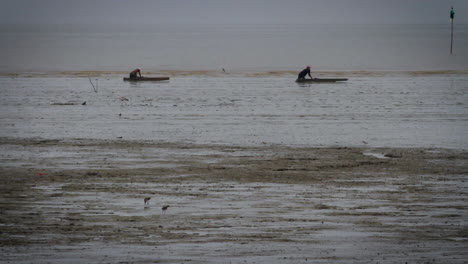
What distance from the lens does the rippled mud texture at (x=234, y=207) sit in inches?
419

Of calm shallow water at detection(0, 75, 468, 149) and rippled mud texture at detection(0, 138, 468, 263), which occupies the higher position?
rippled mud texture at detection(0, 138, 468, 263)

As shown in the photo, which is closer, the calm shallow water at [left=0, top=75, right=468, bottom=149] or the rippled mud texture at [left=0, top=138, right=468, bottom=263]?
the rippled mud texture at [left=0, top=138, right=468, bottom=263]

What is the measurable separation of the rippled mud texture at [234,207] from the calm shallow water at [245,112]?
11.8 ft

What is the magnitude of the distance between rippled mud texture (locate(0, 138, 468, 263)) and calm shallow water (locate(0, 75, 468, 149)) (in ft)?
11.8

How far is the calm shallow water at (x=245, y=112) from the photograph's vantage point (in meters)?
23.2

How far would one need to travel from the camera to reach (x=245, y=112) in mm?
30984

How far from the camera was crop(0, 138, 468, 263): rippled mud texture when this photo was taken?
1064 cm

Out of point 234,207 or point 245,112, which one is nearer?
point 234,207

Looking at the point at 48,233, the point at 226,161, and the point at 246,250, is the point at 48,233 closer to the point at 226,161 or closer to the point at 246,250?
the point at 246,250

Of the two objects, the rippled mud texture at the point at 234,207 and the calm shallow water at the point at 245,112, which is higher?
the rippled mud texture at the point at 234,207

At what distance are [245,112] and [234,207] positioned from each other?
1806cm

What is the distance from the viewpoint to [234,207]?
13.1 metres

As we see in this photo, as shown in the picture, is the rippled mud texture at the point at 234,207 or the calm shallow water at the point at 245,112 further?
the calm shallow water at the point at 245,112

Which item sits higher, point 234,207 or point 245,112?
point 234,207
